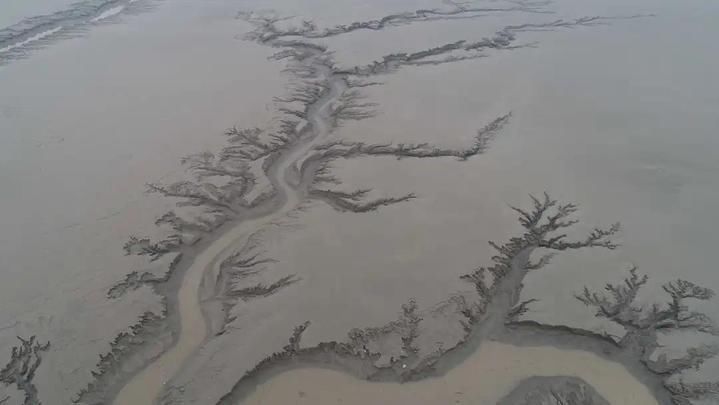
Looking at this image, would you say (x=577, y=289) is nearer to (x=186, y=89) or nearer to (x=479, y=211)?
(x=479, y=211)

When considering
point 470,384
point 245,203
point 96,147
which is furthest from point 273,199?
point 470,384

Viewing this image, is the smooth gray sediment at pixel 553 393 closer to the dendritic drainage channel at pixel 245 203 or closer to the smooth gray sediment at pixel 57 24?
the dendritic drainage channel at pixel 245 203

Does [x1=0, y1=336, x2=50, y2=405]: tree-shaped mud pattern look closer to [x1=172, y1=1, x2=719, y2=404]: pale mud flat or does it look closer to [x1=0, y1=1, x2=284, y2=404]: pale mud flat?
[x1=0, y1=1, x2=284, y2=404]: pale mud flat

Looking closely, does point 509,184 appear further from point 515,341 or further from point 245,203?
point 245,203

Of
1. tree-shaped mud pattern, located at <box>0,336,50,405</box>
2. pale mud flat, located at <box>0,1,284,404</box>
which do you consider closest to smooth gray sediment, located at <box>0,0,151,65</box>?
pale mud flat, located at <box>0,1,284,404</box>

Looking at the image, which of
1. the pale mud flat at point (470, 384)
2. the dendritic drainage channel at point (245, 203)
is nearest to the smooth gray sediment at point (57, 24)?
the dendritic drainage channel at point (245, 203)
